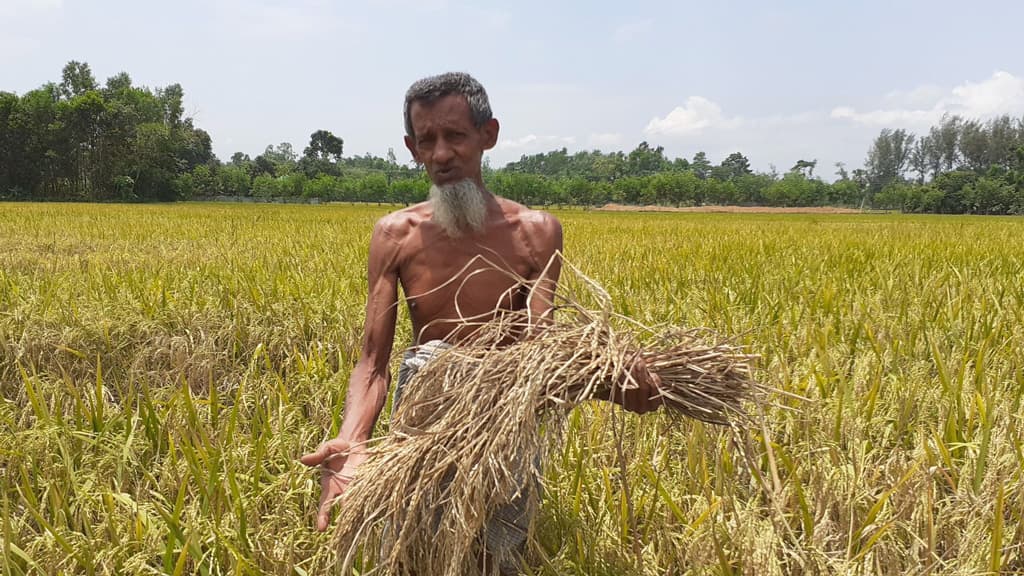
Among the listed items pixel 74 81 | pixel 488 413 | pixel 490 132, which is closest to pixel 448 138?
pixel 490 132

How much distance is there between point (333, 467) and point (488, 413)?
1.42ft

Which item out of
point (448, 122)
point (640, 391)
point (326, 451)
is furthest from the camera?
point (448, 122)

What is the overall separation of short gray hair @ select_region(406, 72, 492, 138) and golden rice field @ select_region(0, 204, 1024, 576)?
2.45 ft

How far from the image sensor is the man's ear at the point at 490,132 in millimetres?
1325

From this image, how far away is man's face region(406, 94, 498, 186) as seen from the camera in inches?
49.4

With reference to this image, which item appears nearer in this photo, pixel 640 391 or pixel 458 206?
pixel 640 391

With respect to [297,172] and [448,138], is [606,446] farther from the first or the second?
[297,172]

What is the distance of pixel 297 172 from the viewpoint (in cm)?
6338

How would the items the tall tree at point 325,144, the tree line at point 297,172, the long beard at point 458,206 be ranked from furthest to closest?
the tall tree at point 325,144 < the tree line at point 297,172 < the long beard at point 458,206

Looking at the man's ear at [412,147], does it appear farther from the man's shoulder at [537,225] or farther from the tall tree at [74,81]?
the tall tree at [74,81]

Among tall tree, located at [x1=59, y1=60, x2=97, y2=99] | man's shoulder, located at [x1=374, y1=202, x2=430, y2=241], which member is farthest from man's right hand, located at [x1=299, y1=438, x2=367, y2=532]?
tall tree, located at [x1=59, y1=60, x2=97, y2=99]

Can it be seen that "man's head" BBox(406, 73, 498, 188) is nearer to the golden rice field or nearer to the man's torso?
the man's torso

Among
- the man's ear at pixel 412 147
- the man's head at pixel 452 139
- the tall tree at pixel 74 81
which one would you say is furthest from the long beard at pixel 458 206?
the tall tree at pixel 74 81

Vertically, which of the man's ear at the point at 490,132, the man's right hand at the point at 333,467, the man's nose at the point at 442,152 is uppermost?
the man's ear at the point at 490,132
